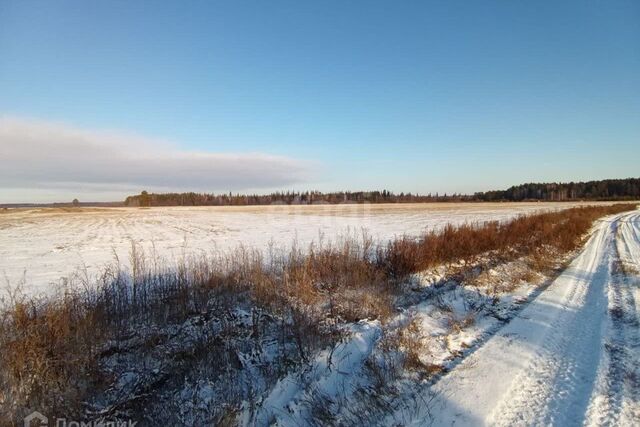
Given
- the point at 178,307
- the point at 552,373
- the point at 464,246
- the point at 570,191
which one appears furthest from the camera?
the point at 570,191

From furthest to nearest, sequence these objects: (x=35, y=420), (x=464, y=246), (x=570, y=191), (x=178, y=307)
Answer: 1. (x=570, y=191)
2. (x=464, y=246)
3. (x=178, y=307)
4. (x=35, y=420)

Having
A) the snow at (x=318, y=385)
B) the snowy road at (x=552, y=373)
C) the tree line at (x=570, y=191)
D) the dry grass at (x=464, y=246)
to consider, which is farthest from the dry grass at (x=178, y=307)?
the tree line at (x=570, y=191)

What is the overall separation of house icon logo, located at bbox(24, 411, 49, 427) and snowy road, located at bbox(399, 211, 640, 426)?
4134 mm

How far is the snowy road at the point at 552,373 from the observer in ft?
12.3

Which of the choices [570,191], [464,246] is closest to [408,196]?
[570,191]

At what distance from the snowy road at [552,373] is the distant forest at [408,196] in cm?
12089

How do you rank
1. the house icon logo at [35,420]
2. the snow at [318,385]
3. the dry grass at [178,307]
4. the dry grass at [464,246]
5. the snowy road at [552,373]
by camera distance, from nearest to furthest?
the house icon logo at [35,420]
the snowy road at [552,373]
the snow at [318,385]
the dry grass at [178,307]
the dry grass at [464,246]

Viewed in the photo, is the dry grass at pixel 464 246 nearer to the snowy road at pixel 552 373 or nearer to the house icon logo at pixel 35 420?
the snowy road at pixel 552 373

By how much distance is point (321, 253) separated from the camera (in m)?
10.4

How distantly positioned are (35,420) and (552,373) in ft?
21.7

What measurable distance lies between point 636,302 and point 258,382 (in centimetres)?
886

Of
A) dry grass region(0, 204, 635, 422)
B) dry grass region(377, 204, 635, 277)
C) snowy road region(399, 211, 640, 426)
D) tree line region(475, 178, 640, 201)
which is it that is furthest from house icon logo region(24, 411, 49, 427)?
tree line region(475, 178, 640, 201)

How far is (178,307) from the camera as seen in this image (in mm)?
6703

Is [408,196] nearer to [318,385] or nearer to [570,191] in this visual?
[570,191]
